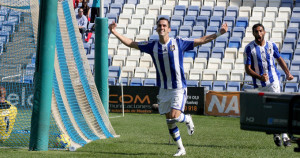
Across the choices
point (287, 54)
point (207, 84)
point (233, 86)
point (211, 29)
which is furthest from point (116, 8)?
point (233, 86)

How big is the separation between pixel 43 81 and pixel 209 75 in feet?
47.4

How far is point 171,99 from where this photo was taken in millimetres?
9297

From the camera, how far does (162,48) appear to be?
9.24 m

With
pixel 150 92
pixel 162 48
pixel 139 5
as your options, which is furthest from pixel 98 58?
pixel 139 5

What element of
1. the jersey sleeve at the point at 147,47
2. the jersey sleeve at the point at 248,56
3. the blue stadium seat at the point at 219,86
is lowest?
the blue stadium seat at the point at 219,86

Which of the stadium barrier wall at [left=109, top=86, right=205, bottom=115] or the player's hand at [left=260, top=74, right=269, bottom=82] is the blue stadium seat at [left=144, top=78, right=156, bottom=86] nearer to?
the stadium barrier wall at [left=109, top=86, right=205, bottom=115]

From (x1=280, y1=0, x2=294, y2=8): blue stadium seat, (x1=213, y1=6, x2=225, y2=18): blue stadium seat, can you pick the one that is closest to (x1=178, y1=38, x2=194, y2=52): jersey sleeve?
(x1=213, y1=6, x2=225, y2=18): blue stadium seat

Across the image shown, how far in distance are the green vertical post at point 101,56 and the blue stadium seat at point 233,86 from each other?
30.0ft

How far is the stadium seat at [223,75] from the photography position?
75.0 feet

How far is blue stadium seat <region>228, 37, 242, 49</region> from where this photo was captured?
82.1 feet

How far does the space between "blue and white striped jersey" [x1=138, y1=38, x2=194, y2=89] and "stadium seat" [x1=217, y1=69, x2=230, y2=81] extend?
13668mm

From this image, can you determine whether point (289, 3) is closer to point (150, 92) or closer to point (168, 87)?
point (150, 92)

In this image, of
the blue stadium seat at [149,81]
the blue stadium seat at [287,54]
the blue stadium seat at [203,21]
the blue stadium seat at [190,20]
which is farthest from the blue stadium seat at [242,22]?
the blue stadium seat at [149,81]

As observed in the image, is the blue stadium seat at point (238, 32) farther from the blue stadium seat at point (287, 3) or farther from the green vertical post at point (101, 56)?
the green vertical post at point (101, 56)
